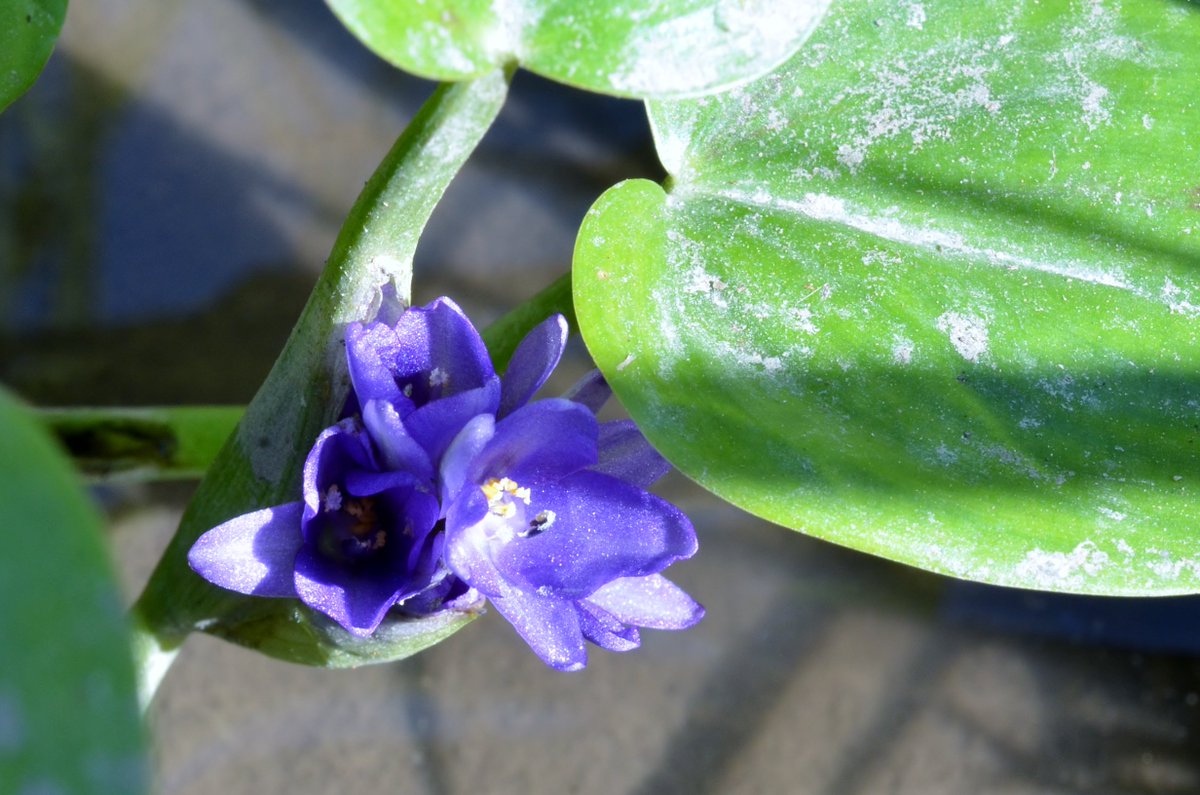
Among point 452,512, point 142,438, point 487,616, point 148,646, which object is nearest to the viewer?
point 452,512

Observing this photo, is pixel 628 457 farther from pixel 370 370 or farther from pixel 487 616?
pixel 487 616

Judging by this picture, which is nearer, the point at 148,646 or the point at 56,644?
the point at 56,644

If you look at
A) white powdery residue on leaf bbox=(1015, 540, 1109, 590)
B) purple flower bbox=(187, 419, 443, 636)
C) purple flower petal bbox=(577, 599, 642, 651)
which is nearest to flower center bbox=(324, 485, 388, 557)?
purple flower bbox=(187, 419, 443, 636)

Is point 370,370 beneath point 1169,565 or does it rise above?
above

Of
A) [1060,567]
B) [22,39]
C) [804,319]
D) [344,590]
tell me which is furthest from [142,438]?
[1060,567]

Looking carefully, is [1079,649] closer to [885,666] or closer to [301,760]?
[885,666]

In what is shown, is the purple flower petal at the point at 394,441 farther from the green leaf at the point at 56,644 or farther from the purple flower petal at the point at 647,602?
the green leaf at the point at 56,644

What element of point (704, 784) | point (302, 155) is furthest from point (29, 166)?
point (704, 784)
